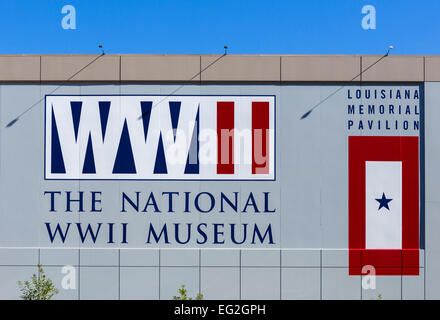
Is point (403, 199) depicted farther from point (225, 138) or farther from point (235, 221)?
point (225, 138)

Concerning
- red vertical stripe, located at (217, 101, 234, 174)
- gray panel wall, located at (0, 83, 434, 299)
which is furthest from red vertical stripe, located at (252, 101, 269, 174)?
red vertical stripe, located at (217, 101, 234, 174)

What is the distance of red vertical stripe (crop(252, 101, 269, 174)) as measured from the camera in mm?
9750

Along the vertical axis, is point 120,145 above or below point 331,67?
below

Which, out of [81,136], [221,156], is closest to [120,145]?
[81,136]

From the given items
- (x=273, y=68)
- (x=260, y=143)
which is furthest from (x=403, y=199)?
(x=273, y=68)

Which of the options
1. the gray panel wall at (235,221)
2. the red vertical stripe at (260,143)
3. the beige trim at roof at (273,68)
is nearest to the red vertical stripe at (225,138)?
the gray panel wall at (235,221)

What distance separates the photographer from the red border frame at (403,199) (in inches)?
383

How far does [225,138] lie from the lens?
32.0 feet

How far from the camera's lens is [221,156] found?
32.0ft
